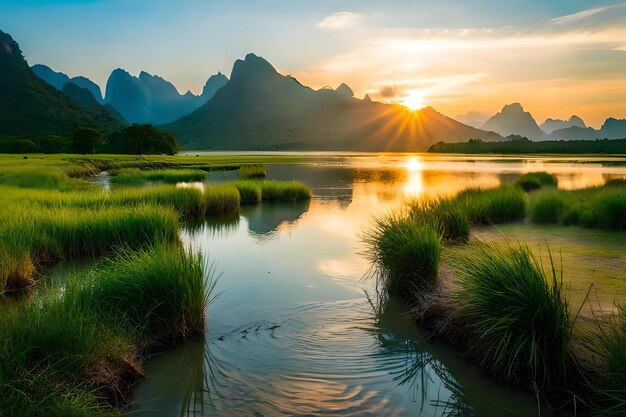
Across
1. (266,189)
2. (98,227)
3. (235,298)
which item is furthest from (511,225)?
(266,189)

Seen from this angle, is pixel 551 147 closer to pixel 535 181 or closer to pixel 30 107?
pixel 535 181

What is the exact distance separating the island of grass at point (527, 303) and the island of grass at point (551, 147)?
353 ft

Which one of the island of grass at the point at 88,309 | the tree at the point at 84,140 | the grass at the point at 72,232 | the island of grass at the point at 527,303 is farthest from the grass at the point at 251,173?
the tree at the point at 84,140

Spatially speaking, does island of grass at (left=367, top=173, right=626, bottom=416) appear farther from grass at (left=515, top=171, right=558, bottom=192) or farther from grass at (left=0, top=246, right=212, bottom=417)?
grass at (left=515, top=171, right=558, bottom=192)

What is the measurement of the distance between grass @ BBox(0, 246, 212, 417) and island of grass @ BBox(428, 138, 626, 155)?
115 m

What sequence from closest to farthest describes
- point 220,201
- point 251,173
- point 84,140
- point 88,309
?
point 88,309
point 220,201
point 251,173
point 84,140

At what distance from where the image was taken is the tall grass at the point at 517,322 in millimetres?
5562

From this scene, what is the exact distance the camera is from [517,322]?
5871 millimetres

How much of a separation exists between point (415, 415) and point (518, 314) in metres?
1.86

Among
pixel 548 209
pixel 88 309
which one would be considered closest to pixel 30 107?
pixel 548 209

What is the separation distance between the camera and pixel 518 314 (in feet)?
19.3

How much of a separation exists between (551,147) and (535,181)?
99.0 metres

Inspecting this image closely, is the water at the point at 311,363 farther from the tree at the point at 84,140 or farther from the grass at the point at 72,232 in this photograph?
the tree at the point at 84,140

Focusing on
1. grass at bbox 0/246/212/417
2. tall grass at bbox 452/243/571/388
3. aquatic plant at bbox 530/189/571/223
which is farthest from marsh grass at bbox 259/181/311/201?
tall grass at bbox 452/243/571/388
